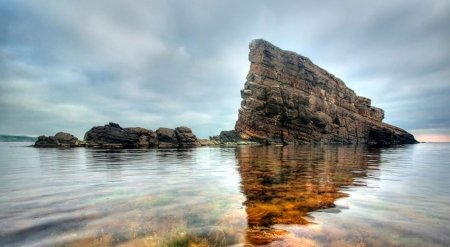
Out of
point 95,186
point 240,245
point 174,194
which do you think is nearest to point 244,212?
point 240,245

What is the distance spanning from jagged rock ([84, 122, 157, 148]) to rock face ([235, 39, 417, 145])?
118 feet

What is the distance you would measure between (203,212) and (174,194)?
2120mm

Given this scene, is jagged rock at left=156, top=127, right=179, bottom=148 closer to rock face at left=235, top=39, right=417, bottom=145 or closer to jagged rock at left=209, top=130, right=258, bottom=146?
jagged rock at left=209, top=130, right=258, bottom=146

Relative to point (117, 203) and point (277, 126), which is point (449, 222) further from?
point (277, 126)

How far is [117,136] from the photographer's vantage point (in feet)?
211

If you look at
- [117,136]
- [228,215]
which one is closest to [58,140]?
[117,136]

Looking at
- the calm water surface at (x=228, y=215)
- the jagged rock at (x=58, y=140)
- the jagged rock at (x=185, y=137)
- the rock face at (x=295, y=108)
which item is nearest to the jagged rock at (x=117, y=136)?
the jagged rock at (x=58, y=140)

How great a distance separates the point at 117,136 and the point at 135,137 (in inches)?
219

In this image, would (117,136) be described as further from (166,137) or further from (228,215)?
(228,215)

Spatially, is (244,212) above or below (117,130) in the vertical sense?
below

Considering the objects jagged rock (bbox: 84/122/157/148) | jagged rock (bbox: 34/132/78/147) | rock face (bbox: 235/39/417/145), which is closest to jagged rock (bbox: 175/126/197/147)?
jagged rock (bbox: 84/122/157/148)

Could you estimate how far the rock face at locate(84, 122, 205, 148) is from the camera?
63.0 m

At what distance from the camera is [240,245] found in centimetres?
314

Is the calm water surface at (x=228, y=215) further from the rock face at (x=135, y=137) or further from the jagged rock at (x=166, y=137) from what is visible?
the jagged rock at (x=166, y=137)
